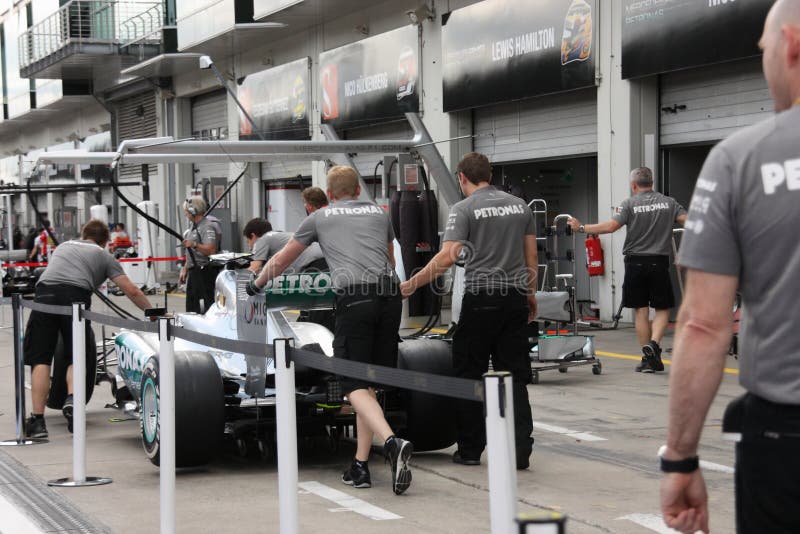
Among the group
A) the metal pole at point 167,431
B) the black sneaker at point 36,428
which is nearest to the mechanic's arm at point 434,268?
the metal pole at point 167,431

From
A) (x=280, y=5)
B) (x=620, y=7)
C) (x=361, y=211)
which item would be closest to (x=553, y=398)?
(x=361, y=211)

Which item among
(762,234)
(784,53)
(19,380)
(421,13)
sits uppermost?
(421,13)

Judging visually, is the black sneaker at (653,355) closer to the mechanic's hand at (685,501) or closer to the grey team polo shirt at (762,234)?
the mechanic's hand at (685,501)

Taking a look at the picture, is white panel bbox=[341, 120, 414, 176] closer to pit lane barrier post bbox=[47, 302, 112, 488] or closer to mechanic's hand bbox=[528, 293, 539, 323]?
mechanic's hand bbox=[528, 293, 539, 323]

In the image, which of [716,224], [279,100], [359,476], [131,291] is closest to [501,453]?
[716,224]

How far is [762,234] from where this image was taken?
2637 mm

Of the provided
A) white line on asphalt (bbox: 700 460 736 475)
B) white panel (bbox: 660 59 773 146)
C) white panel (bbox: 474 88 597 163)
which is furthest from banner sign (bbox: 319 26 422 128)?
white line on asphalt (bbox: 700 460 736 475)

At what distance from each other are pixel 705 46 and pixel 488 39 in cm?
514

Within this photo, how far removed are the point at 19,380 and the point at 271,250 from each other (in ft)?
7.64

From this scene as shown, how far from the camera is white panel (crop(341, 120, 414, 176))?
21953mm

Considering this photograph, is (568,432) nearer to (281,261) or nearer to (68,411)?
(281,261)

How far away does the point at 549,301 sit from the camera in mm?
11477

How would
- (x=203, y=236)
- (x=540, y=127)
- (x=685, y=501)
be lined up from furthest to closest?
(x=540, y=127) → (x=203, y=236) → (x=685, y=501)

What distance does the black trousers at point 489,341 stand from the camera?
6.97 meters
